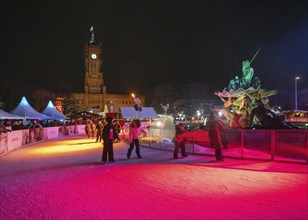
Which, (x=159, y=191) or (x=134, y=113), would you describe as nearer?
(x=159, y=191)

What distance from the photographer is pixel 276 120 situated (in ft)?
54.6

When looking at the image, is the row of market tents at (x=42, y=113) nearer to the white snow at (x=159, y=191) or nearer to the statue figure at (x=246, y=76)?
the white snow at (x=159, y=191)

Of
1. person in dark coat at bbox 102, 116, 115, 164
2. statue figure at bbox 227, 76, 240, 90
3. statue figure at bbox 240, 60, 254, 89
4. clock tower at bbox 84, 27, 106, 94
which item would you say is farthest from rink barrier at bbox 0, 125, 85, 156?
clock tower at bbox 84, 27, 106, 94

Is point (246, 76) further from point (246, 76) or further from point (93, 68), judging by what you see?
point (93, 68)

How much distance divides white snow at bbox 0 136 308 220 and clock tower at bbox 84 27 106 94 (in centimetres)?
12332

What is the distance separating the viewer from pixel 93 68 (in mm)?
138875

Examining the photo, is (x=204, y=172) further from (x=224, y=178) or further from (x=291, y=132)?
(x=291, y=132)

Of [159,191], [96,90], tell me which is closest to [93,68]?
[96,90]

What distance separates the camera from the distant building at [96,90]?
124562mm

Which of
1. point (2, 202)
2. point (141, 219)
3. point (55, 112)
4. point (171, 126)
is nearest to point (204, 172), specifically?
point (141, 219)

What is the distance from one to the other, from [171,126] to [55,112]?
20612 mm

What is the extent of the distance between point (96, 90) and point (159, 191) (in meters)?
129

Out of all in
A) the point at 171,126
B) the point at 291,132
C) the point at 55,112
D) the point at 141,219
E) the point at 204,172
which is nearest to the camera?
the point at 141,219

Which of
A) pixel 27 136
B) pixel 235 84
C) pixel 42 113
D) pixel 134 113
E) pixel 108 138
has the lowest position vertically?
pixel 27 136
